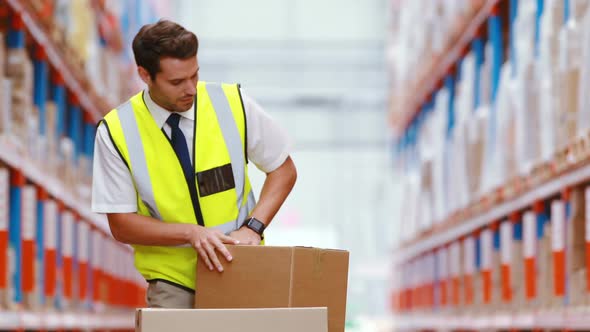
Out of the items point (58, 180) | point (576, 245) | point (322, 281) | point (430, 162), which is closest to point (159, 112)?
point (322, 281)

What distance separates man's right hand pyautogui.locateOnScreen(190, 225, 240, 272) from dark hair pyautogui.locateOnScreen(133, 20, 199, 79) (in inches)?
17.9

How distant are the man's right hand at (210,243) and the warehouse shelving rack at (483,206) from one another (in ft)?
6.40

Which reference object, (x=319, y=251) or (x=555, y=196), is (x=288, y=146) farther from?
(x=555, y=196)

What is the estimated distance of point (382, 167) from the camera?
17.0 metres

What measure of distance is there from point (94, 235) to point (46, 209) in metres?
2.08

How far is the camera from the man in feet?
10.5

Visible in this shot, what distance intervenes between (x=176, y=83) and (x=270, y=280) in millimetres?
598

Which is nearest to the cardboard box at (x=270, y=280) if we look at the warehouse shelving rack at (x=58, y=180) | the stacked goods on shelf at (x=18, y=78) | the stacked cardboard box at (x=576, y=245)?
the stacked cardboard box at (x=576, y=245)

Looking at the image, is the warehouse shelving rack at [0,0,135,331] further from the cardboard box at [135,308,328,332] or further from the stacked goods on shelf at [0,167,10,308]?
the cardboard box at [135,308,328,332]

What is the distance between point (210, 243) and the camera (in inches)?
118

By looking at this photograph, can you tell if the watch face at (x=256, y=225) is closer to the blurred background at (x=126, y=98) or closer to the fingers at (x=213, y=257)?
the fingers at (x=213, y=257)

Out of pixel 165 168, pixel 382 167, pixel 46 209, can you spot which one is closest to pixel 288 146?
pixel 165 168

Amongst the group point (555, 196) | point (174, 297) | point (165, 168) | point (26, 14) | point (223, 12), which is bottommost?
point (174, 297)

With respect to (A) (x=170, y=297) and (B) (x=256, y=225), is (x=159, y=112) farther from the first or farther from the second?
(A) (x=170, y=297)
